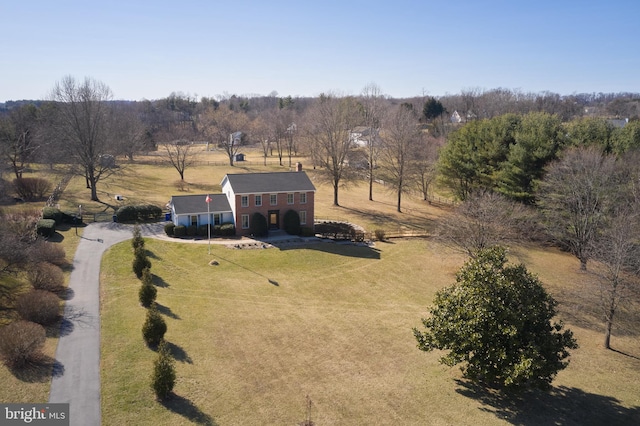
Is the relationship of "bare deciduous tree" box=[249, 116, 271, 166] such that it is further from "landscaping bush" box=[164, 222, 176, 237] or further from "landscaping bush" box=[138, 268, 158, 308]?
"landscaping bush" box=[138, 268, 158, 308]

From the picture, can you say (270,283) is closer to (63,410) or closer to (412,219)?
(63,410)

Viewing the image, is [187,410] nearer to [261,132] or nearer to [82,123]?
[82,123]

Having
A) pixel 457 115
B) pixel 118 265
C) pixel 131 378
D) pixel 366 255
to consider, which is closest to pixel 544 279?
pixel 366 255

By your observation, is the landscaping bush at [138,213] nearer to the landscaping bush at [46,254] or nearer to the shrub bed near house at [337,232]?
the landscaping bush at [46,254]

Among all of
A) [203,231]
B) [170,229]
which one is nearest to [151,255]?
[170,229]

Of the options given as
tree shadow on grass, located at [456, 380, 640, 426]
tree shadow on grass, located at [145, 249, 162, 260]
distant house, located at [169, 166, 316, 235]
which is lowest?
tree shadow on grass, located at [456, 380, 640, 426]

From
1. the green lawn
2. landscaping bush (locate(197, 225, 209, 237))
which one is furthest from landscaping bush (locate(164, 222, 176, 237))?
the green lawn
